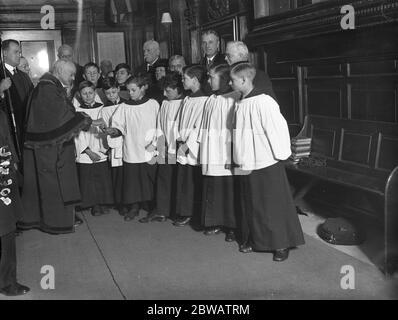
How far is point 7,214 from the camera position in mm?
3609

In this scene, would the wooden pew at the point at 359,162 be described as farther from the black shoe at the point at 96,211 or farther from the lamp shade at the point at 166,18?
the lamp shade at the point at 166,18

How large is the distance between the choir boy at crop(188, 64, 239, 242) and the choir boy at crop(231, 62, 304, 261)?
35cm

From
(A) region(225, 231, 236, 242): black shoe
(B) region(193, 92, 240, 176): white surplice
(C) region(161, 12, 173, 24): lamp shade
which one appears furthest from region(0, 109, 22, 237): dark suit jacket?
(C) region(161, 12, 173, 24): lamp shade

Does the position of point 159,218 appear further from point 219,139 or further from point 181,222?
point 219,139

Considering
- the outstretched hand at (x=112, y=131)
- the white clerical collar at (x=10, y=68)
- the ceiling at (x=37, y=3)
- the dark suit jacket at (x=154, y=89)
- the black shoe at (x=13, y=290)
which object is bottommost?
the black shoe at (x=13, y=290)

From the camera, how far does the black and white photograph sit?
12.7 ft

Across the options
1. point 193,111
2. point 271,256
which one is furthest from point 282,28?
point 271,256

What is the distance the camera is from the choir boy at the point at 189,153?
203 inches

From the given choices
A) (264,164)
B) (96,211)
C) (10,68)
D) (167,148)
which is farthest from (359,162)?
(10,68)

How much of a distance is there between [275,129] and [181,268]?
4.46 ft

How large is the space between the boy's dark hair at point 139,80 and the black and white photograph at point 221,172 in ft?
0.08

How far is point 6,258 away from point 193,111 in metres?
2.32

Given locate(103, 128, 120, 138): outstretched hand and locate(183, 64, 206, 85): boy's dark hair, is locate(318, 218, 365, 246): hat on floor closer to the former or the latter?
locate(183, 64, 206, 85): boy's dark hair

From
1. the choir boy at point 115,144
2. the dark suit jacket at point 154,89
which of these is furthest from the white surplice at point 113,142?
the dark suit jacket at point 154,89
